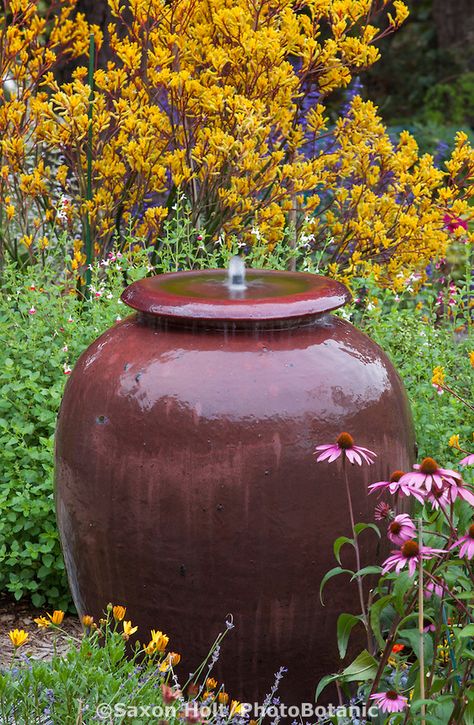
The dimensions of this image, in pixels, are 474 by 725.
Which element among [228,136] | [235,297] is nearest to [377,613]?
[235,297]

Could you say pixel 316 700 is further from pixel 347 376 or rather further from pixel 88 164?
pixel 88 164

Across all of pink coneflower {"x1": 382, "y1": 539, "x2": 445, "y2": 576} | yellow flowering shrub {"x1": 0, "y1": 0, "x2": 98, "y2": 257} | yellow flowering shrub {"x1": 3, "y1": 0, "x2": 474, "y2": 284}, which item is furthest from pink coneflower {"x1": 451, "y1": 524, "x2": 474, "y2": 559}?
yellow flowering shrub {"x1": 0, "y1": 0, "x2": 98, "y2": 257}

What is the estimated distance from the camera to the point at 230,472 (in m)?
2.61

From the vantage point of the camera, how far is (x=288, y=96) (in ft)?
15.5

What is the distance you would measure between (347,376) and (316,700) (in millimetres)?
834

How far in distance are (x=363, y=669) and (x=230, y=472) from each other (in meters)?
0.56

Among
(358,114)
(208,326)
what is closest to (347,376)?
(208,326)

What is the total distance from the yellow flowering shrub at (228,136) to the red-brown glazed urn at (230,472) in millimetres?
1742

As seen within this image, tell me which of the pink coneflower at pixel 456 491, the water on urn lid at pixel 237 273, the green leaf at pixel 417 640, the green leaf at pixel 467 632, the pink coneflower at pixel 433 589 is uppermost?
the water on urn lid at pixel 237 273

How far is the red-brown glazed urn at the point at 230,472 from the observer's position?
8.60 ft

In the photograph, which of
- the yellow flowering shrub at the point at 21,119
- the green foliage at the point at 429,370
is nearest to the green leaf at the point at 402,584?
the green foliage at the point at 429,370

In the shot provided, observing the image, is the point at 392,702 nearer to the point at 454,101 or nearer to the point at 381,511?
the point at 381,511

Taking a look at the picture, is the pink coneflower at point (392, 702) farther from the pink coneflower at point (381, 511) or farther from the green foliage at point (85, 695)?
the pink coneflower at point (381, 511)

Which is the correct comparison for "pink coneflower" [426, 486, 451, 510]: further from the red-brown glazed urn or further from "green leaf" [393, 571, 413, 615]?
the red-brown glazed urn
